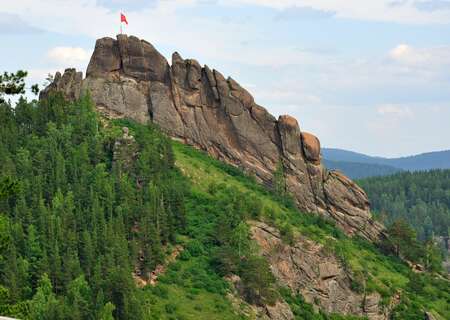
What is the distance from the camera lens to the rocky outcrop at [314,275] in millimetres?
139500

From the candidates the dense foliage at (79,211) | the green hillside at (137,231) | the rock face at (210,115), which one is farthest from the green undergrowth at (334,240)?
the dense foliage at (79,211)

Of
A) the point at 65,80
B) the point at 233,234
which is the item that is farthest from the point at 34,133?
the point at 233,234

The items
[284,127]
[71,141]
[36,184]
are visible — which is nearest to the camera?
[36,184]

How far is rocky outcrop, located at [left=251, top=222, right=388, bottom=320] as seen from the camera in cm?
13950

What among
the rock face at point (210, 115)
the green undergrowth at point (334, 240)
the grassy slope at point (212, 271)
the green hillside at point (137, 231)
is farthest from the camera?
Answer: the rock face at point (210, 115)

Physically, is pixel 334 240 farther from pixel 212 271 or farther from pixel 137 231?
pixel 137 231

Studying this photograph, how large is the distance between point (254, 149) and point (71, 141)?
36586 mm

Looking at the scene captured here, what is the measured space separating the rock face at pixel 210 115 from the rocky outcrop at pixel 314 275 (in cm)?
2172

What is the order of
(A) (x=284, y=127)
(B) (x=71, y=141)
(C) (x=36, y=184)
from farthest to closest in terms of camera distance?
(A) (x=284, y=127) → (B) (x=71, y=141) → (C) (x=36, y=184)

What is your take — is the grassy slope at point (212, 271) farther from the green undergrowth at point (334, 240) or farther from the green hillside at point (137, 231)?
the green hillside at point (137, 231)

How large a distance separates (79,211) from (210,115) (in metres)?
47.5

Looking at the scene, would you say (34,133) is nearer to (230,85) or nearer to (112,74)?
(112,74)

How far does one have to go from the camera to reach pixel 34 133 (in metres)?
152

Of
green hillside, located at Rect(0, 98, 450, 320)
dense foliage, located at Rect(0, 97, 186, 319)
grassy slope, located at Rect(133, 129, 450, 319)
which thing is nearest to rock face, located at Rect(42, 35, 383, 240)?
green hillside, located at Rect(0, 98, 450, 320)
